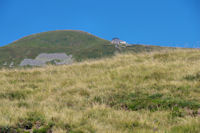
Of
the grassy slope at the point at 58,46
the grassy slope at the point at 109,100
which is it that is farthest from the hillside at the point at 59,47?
the grassy slope at the point at 109,100

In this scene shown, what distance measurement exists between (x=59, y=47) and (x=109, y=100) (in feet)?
437

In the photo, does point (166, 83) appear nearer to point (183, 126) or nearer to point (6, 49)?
point (183, 126)

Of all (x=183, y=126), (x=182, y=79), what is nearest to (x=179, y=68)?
(x=182, y=79)

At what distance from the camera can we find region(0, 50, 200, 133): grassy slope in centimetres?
505

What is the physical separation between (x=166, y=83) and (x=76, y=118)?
4722mm

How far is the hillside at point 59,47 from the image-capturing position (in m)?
117


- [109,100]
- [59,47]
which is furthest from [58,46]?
[109,100]

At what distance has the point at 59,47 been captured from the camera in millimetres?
136500

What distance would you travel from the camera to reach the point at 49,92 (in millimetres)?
8664

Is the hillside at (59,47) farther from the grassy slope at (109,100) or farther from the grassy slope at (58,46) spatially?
the grassy slope at (109,100)

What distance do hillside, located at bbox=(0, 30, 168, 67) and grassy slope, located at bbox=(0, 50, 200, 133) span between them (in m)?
92.0

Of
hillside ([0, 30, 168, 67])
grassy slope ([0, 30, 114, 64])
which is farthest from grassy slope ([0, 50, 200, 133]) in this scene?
grassy slope ([0, 30, 114, 64])

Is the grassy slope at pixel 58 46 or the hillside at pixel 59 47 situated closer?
the hillside at pixel 59 47

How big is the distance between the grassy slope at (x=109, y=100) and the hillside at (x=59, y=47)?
9197 cm
